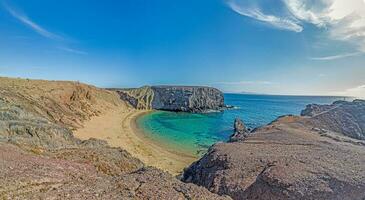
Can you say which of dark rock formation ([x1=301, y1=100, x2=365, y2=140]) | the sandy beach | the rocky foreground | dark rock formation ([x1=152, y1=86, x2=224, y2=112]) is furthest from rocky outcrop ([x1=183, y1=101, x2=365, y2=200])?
dark rock formation ([x1=152, y1=86, x2=224, y2=112])

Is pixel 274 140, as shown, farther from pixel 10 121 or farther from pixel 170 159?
pixel 10 121

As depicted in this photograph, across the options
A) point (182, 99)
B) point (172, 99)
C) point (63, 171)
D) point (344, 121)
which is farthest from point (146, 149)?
point (172, 99)

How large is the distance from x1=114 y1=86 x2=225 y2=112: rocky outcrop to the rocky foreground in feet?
264

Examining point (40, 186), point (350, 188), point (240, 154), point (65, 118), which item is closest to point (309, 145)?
point (240, 154)

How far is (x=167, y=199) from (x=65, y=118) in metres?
45.1

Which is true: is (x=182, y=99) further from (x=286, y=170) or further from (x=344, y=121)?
(x=286, y=170)

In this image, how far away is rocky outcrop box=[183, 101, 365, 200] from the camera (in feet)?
46.6

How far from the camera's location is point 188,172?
2288 centimetres

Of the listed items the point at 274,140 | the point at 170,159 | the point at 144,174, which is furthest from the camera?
the point at 170,159

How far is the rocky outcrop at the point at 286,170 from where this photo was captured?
1420 cm

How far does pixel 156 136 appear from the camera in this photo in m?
50.6

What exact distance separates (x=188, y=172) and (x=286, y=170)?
30.1 ft

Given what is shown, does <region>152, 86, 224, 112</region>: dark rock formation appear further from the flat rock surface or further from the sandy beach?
the flat rock surface

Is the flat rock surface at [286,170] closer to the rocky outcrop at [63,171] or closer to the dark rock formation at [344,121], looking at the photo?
the rocky outcrop at [63,171]
